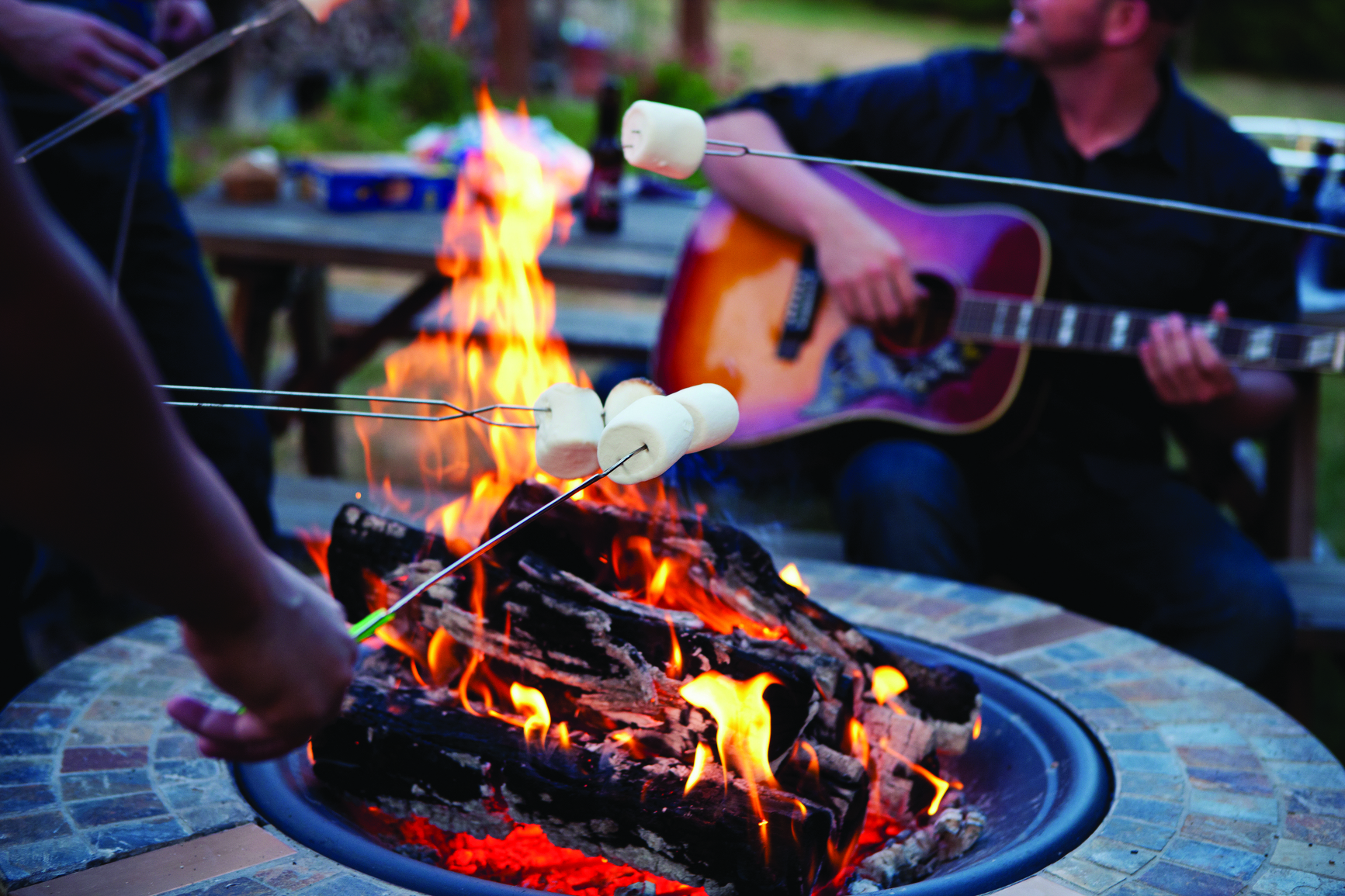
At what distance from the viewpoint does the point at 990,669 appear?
1801 millimetres

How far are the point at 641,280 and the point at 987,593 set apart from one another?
4.82ft

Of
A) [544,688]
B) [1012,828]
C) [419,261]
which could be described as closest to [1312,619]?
[1012,828]

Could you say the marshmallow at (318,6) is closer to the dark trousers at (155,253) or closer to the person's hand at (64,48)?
the person's hand at (64,48)

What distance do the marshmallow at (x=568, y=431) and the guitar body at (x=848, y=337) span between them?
1353 mm

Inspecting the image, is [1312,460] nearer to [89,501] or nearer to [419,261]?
[419,261]

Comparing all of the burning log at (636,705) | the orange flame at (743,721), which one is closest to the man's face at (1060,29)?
the burning log at (636,705)

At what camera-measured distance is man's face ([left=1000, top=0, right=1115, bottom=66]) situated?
2.54m

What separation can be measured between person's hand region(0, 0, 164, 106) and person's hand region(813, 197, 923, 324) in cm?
146

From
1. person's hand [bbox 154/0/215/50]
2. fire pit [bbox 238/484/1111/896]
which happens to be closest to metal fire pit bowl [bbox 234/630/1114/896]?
A: fire pit [bbox 238/484/1111/896]

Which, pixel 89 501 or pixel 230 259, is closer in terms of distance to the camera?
pixel 89 501

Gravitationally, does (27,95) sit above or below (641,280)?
above

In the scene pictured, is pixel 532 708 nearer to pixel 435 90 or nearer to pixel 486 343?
pixel 486 343

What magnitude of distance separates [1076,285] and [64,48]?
2.16 meters

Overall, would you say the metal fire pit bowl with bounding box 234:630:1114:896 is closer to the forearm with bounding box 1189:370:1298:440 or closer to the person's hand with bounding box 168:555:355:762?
the person's hand with bounding box 168:555:355:762
